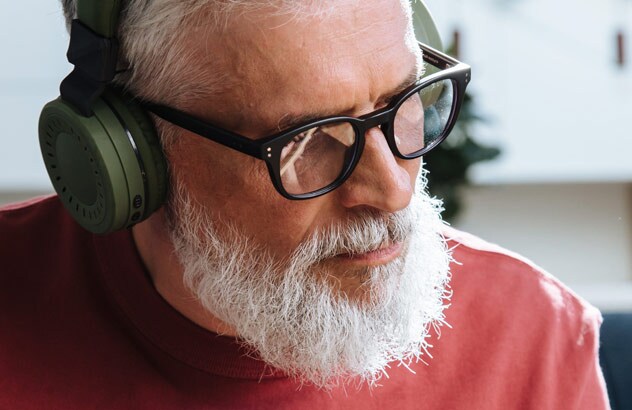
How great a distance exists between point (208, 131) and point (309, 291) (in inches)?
9.7

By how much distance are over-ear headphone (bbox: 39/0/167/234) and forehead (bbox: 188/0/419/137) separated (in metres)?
0.10

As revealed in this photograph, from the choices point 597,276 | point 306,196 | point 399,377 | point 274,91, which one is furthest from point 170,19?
point 597,276

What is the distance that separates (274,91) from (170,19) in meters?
0.16

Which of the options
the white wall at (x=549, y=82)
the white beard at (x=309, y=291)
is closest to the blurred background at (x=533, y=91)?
the white wall at (x=549, y=82)

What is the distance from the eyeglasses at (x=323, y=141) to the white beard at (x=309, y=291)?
0.24 feet

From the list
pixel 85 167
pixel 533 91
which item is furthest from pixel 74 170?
pixel 533 91

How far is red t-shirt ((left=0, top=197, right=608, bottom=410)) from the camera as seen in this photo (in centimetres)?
120

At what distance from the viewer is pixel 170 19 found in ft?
3.50

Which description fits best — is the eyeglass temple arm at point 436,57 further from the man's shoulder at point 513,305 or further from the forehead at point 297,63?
the man's shoulder at point 513,305

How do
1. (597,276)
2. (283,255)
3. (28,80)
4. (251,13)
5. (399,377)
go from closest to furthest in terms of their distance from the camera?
(251,13)
(283,255)
(399,377)
(28,80)
(597,276)

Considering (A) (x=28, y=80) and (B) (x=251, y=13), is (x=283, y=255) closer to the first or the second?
(B) (x=251, y=13)

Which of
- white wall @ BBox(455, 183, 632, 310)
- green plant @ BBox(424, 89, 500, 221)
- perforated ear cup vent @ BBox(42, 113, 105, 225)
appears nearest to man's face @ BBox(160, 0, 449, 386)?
perforated ear cup vent @ BBox(42, 113, 105, 225)

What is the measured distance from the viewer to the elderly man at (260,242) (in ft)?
3.42

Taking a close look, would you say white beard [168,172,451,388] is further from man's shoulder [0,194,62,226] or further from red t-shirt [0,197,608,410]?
man's shoulder [0,194,62,226]
